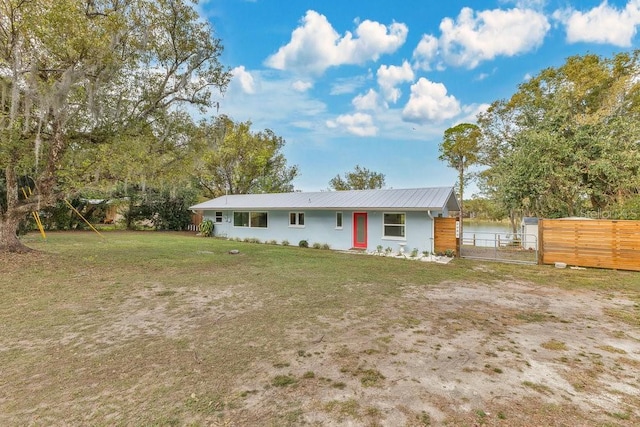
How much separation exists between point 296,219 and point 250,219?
3256mm

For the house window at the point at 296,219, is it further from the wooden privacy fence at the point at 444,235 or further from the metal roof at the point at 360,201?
the wooden privacy fence at the point at 444,235

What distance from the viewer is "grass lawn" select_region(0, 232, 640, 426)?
7.93ft

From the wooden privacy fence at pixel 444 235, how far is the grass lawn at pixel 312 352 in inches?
194

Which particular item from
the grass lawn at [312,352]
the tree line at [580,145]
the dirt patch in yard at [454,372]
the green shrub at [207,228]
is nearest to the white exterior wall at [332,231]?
the green shrub at [207,228]

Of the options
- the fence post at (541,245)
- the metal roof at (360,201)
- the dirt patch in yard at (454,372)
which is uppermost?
the metal roof at (360,201)

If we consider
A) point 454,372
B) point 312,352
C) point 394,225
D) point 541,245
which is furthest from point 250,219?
point 454,372

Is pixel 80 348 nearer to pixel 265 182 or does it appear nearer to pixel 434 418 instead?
pixel 434 418

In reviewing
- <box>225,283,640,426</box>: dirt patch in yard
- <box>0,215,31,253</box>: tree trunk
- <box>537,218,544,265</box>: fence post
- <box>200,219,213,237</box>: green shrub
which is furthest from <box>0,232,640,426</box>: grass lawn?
<box>200,219,213,237</box>: green shrub

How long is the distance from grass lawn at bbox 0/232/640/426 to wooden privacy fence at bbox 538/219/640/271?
8.81 feet

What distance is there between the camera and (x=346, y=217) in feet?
45.8

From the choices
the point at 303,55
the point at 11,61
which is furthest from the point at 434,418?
the point at 303,55

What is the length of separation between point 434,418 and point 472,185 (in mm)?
24419

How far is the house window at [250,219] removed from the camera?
54.8 feet

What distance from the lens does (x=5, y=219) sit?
8.56 metres
